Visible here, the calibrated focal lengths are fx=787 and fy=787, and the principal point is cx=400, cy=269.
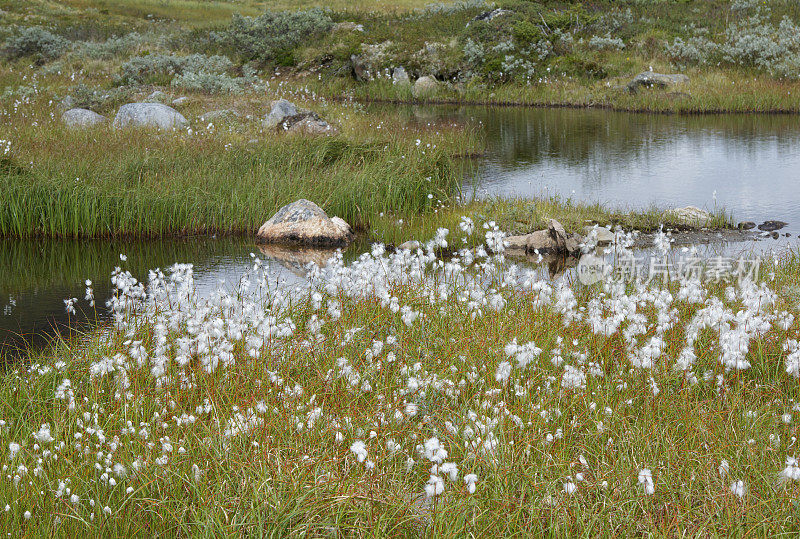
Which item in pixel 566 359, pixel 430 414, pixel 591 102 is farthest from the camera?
pixel 591 102

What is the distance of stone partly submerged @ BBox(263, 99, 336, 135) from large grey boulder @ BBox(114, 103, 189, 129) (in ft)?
7.53

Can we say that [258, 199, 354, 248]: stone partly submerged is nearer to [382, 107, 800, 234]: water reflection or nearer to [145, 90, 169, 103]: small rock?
[382, 107, 800, 234]: water reflection

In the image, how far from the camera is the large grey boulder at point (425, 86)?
116 feet

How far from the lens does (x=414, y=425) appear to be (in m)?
5.20

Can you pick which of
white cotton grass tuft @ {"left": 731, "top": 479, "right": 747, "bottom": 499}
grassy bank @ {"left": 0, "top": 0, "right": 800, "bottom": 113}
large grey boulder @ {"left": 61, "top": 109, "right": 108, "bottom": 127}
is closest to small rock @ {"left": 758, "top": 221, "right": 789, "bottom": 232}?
white cotton grass tuft @ {"left": 731, "top": 479, "right": 747, "bottom": 499}

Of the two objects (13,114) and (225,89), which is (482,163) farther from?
(13,114)

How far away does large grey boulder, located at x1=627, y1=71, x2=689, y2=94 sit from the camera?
104 feet

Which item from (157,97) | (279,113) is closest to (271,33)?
(157,97)

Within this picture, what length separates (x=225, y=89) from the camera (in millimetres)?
25562

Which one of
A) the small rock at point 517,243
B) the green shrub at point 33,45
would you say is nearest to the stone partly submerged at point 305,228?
the small rock at point 517,243

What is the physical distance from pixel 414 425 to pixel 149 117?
16599mm

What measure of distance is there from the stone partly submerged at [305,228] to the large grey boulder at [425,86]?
22.5m

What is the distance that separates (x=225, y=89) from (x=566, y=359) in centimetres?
2149

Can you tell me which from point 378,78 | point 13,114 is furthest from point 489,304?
point 378,78
